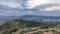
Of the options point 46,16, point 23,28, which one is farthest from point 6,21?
point 46,16

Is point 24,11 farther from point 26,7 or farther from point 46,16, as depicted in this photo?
point 46,16

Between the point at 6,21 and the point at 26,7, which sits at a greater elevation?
the point at 26,7

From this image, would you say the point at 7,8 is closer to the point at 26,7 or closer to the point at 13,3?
the point at 13,3

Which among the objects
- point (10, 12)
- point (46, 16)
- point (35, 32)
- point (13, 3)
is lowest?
point (35, 32)

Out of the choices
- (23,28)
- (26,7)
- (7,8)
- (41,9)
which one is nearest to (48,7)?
(41,9)

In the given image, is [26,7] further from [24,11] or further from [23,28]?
[23,28]

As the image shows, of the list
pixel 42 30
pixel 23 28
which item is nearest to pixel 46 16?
pixel 42 30

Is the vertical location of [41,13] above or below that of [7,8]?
below
